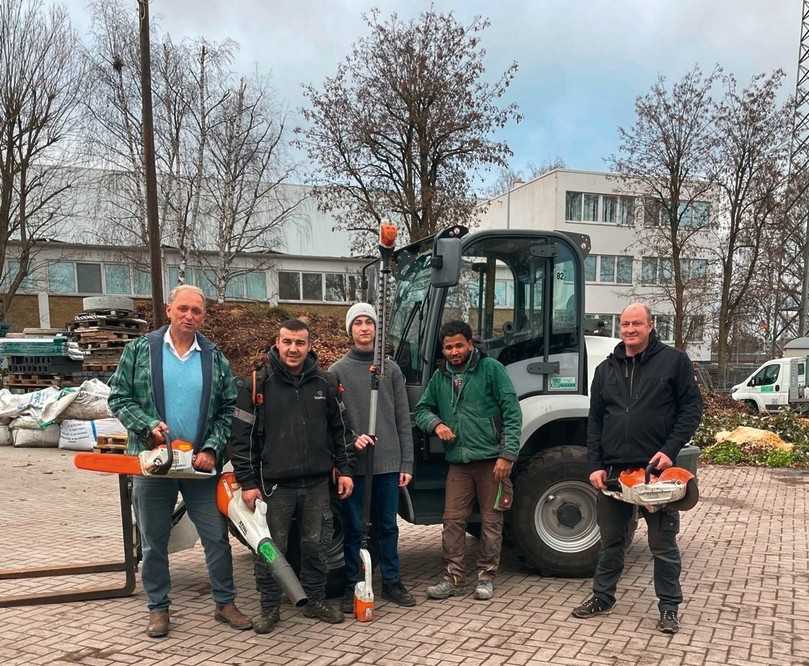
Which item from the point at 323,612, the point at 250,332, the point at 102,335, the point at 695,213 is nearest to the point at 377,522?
the point at 323,612

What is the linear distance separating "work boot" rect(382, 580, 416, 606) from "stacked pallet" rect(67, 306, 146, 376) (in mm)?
9441

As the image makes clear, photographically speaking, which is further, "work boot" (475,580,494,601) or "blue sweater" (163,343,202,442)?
"work boot" (475,580,494,601)

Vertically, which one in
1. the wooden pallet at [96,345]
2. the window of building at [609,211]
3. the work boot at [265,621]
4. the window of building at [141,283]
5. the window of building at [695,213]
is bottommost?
the work boot at [265,621]

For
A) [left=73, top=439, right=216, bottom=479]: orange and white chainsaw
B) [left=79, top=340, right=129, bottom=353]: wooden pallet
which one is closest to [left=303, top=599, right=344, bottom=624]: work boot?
[left=73, top=439, right=216, bottom=479]: orange and white chainsaw

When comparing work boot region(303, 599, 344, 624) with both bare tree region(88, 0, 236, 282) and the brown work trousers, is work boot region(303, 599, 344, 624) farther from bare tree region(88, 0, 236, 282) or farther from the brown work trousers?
bare tree region(88, 0, 236, 282)

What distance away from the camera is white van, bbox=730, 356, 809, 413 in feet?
57.3

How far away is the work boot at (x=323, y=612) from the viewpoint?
388 cm

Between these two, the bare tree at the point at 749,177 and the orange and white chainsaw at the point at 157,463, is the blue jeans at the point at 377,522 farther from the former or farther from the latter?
the bare tree at the point at 749,177

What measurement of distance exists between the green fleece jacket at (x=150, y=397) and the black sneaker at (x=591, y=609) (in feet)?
7.97

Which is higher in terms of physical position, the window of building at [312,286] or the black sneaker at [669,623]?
the window of building at [312,286]

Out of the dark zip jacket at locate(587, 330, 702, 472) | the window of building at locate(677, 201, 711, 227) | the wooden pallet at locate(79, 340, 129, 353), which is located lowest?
the wooden pallet at locate(79, 340, 129, 353)

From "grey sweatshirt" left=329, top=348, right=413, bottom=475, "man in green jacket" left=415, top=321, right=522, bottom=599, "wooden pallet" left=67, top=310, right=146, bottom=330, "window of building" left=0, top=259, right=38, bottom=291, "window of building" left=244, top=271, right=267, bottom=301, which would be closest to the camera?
"grey sweatshirt" left=329, top=348, right=413, bottom=475

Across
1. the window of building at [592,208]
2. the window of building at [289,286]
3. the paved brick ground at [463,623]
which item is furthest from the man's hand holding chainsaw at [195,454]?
the window of building at [592,208]

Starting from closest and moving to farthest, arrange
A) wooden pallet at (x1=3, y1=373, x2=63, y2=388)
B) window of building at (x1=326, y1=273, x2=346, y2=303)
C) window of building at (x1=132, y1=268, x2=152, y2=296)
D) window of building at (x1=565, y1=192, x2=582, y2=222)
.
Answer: wooden pallet at (x1=3, y1=373, x2=63, y2=388), window of building at (x1=132, y1=268, x2=152, y2=296), window of building at (x1=326, y1=273, x2=346, y2=303), window of building at (x1=565, y1=192, x2=582, y2=222)
